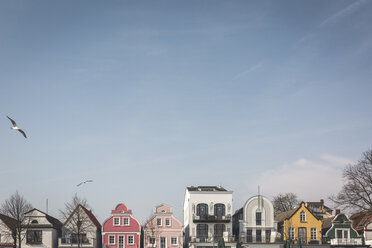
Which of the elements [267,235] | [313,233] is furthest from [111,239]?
[313,233]

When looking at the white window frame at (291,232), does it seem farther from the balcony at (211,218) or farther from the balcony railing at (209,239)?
the balcony at (211,218)

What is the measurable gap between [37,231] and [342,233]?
4681 centimetres

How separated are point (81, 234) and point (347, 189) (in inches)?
1552

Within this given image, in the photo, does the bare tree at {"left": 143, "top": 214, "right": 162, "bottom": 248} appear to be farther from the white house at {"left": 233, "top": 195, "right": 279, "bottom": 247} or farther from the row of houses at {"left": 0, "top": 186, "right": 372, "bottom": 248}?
the white house at {"left": 233, "top": 195, "right": 279, "bottom": 247}

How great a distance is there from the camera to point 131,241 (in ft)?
245

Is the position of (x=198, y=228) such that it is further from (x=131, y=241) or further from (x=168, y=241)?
(x=131, y=241)

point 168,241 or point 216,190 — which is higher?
point 216,190

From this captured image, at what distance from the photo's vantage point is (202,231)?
74875 millimetres

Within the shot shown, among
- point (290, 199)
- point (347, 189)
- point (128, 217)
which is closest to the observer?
point (347, 189)

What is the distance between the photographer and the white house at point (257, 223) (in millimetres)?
74812

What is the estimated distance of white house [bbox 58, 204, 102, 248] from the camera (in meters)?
72.7

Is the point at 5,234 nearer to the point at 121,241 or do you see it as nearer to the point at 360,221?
the point at 121,241

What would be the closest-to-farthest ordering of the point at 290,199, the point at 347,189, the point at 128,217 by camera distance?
1. the point at 347,189
2. the point at 128,217
3. the point at 290,199

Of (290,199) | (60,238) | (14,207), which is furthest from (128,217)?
(290,199)
